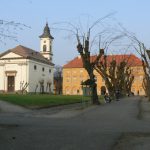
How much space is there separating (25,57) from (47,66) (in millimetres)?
15410

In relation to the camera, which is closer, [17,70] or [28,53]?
[17,70]

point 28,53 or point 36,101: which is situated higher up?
point 28,53

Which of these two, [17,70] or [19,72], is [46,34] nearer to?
[17,70]

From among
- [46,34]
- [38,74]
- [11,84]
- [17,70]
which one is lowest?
[11,84]

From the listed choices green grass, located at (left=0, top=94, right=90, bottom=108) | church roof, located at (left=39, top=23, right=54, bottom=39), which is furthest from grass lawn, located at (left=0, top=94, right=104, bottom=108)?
church roof, located at (left=39, top=23, right=54, bottom=39)

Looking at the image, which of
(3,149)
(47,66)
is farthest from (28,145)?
(47,66)

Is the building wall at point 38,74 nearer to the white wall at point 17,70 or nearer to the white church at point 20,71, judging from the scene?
the white church at point 20,71

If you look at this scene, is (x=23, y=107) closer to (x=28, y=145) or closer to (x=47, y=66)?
(x=28, y=145)

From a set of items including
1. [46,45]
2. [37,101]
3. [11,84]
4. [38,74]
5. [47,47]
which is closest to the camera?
[37,101]

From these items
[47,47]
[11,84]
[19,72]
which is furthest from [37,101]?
[47,47]

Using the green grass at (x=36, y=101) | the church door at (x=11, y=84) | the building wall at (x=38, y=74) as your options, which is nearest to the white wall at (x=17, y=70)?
the church door at (x=11, y=84)

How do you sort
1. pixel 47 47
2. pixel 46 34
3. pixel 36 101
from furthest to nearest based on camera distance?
pixel 46 34 → pixel 47 47 → pixel 36 101

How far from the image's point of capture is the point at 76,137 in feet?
47.5

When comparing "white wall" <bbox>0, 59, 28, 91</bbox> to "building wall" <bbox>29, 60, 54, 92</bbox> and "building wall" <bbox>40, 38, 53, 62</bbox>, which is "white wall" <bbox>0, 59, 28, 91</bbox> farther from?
"building wall" <bbox>40, 38, 53, 62</bbox>
